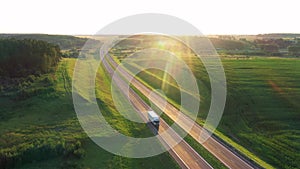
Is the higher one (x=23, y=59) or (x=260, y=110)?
(x=260, y=110)

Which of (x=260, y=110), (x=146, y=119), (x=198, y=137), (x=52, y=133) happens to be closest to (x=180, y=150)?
(x=198, y=137)

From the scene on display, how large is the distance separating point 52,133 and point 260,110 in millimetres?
36207

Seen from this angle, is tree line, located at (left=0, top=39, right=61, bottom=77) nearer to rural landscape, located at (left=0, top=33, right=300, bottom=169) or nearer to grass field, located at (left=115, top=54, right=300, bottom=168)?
rural landscape, located at (left=0, top=33, right=300, bottom=169)

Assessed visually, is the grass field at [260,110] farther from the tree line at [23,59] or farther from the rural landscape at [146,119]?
the tree line at [23,59]

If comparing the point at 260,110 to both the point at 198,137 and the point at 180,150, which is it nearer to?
the point at 198,137

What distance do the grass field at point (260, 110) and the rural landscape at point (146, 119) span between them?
12cm

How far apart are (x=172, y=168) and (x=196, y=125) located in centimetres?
1581

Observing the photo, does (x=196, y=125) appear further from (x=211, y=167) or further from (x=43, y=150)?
(x=43, y=150)

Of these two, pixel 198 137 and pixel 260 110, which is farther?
pixel 260 110

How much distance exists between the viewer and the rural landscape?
36.7 m

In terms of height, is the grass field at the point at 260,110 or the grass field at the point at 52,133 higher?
the grass field at the point at 260,110

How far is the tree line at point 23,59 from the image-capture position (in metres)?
84.2

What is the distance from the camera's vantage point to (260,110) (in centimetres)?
5672

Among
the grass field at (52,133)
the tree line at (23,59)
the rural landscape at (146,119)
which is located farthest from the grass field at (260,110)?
the tree line at (23,59)
